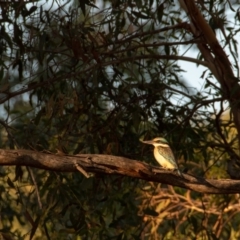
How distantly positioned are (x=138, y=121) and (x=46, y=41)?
2.27 feet

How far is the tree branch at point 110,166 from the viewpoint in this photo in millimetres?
3422

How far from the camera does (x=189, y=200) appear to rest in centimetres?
700

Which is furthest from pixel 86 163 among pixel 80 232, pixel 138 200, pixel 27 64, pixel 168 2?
pixel 138 200

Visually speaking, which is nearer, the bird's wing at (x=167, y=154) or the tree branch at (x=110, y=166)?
the tree branch at (x=110, y=166)

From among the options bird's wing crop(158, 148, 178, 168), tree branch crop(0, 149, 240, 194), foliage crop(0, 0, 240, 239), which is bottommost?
tree branch crop(0, 149, 240, 194)

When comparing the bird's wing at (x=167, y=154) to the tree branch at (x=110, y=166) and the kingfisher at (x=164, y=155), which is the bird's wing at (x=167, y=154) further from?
the tree branch at (x=110, y=166)

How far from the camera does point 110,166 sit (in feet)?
11.8

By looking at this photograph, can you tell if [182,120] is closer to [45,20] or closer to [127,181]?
[127,181]

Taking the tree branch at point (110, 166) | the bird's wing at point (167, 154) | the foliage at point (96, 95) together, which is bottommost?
the tree branch at point (110, 166)

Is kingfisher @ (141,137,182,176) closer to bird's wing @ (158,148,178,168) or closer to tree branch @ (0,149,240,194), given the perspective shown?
bird's wing @ (158,148,178,168)

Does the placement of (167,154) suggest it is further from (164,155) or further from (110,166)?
(110,166)

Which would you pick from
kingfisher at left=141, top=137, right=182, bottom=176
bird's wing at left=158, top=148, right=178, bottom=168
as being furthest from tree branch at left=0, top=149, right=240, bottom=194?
bird's wing at left=158, top=148, right=178, bottom=168

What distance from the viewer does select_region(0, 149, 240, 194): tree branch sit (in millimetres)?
3422

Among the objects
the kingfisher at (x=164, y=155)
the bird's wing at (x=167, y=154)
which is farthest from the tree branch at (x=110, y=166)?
the bird's wing at (x=167, y=154)
